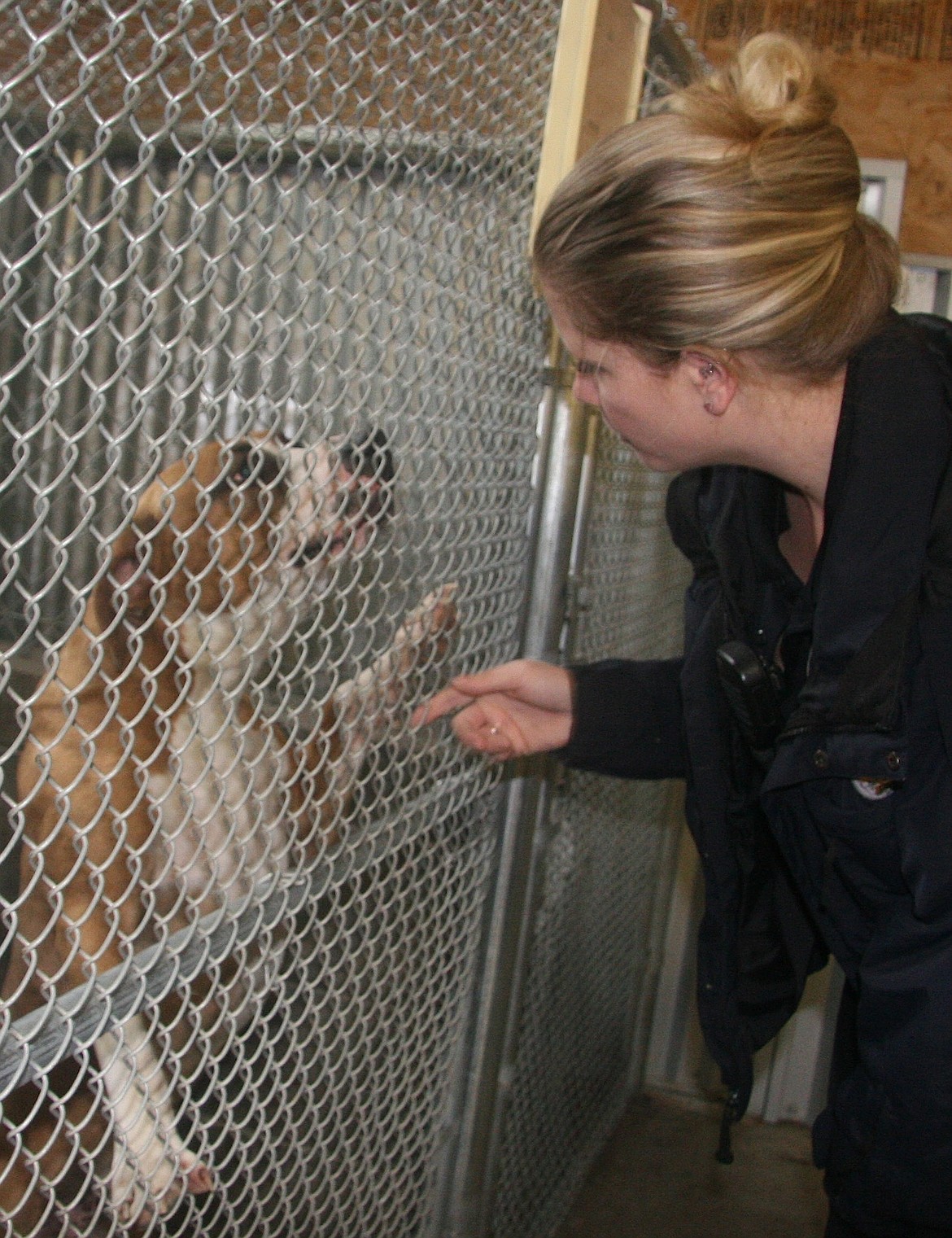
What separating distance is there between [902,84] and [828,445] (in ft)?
8.19

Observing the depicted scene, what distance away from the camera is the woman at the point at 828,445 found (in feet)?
4.24

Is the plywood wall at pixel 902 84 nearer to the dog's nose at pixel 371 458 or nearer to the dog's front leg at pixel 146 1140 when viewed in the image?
the dog's nose at pixel 371 458

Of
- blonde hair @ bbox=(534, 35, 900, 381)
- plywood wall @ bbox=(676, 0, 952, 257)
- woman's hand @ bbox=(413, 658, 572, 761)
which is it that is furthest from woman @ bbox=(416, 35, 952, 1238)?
plywood wall @ bbox=(676, 0, 952, 257)

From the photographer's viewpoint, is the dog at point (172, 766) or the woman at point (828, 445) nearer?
the woman at point (828, 445)

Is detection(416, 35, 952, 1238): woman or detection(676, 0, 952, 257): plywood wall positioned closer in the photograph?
detection(416, 35, 952, 1238): woman

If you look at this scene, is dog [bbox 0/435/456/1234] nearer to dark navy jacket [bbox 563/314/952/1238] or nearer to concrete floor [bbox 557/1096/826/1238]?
dark navy jacket [bbox 563/314/952/1238]

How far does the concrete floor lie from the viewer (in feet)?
9.77

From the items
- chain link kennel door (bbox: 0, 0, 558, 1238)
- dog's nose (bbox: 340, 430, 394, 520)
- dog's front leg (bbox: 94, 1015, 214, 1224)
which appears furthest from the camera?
dog's nose (bbox: 340, 430, 394, 520)

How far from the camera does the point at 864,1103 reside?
1.45 meters

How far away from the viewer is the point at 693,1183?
126 inches

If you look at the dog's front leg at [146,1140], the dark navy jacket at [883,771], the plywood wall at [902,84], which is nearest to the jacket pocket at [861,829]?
the dark navy jacket at [883,771]

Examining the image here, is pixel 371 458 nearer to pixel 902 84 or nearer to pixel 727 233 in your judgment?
pixel 727 233

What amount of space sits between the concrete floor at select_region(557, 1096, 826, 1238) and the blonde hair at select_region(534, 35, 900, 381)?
241cm

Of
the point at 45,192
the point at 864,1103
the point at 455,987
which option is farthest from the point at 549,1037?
the point at 45,192
